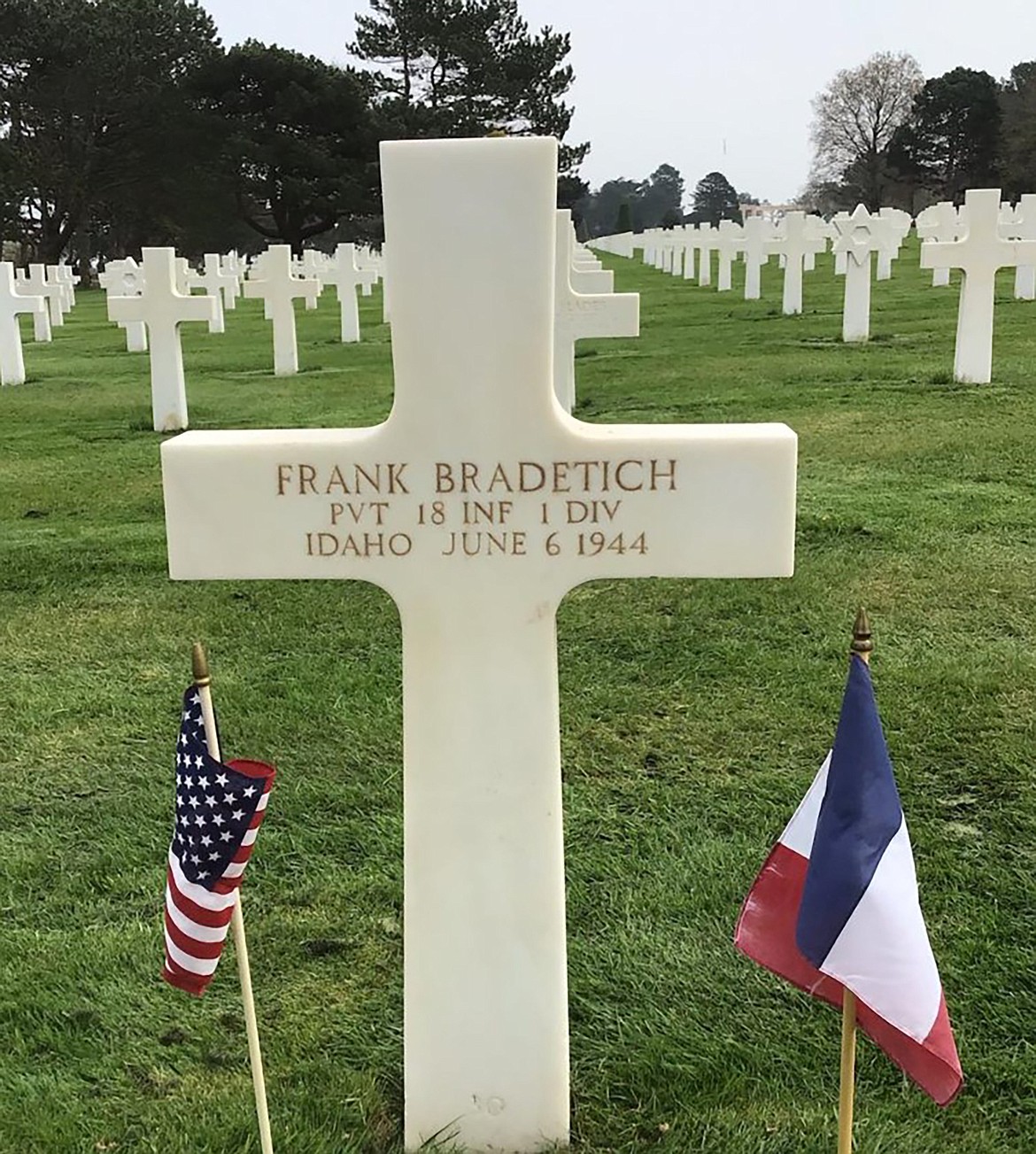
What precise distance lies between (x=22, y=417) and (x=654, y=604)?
757 centimetres

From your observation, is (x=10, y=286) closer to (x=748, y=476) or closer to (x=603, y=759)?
(x=603, y=759)

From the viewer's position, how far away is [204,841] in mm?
1966

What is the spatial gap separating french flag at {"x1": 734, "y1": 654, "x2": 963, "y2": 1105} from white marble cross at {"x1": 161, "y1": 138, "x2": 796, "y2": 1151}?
0.37m

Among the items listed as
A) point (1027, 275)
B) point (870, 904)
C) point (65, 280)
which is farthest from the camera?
point (65, 280)

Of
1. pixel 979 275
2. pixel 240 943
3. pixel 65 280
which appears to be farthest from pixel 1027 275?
pixel 65 280

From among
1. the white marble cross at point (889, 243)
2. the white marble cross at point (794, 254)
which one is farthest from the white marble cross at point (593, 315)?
the white marble cross at point (794, 254)

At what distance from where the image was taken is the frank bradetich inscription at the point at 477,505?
208 centimetres

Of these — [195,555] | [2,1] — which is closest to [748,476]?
[195,555]

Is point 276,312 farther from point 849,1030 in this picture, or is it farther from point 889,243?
point 849,1030

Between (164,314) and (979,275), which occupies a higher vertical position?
(979,275)

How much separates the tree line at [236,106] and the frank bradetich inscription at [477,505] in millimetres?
41980

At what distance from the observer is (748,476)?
210 cm

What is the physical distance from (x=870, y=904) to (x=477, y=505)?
2.72 ft

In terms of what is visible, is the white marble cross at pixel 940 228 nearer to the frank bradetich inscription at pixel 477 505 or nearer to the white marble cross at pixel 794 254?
the white marble cross at pixel 794 254
